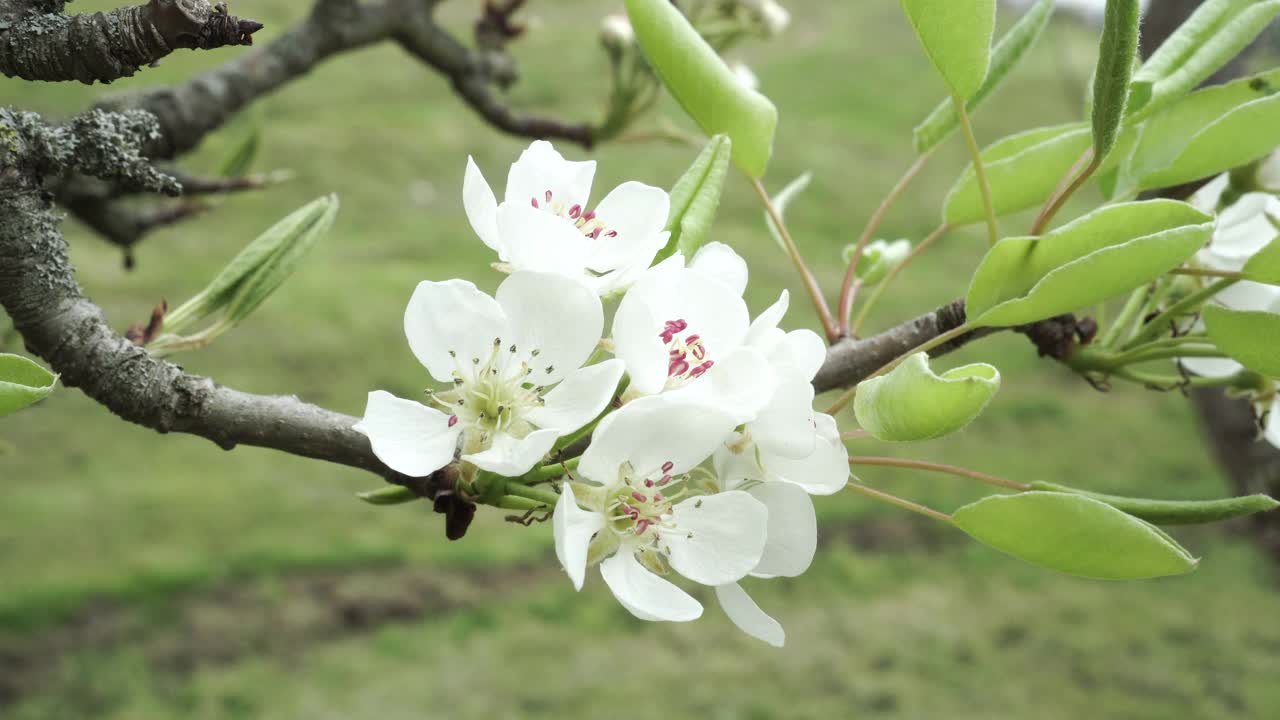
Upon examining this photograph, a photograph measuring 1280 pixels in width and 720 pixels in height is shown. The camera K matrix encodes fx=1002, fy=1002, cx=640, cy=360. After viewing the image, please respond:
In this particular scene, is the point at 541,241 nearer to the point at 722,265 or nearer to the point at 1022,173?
the point at 722,265

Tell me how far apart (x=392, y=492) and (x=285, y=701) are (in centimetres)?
158

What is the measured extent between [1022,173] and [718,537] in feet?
0.95

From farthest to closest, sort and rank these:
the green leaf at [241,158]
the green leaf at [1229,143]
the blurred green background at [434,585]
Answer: the blurred green background at [434,585] → the green leaf at [241,158] → the green leaf at [1229,143]

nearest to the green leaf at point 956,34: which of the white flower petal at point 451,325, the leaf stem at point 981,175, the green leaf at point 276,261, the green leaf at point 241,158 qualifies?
the leaf stem at point 981,175

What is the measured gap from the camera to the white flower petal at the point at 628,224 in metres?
0.43

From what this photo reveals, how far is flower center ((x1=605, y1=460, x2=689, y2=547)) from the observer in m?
0.40

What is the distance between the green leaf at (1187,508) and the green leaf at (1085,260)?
8 cm

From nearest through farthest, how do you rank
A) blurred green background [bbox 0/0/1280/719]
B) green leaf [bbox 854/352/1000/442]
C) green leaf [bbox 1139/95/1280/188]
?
green leaf [bbox 854/352/1000/442] < green leaf [bbox 1139/95/1280/188] < blurred green background [bbox 0/0/1280/719]

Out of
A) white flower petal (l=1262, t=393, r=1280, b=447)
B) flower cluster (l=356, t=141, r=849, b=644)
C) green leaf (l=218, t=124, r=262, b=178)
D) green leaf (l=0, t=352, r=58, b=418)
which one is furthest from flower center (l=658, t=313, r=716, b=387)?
green leaf (l=218, t=124, r=262, b=178)

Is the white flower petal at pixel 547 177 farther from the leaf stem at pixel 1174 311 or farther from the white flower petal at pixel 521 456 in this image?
the leaf stem at pixel 1174 311

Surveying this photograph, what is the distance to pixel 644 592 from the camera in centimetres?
40

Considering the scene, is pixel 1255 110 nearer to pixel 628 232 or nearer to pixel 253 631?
pixel 628 232

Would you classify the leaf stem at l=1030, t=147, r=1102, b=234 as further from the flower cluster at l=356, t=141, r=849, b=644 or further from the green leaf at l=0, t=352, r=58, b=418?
the green leaf at l=0, t=352, r=58, b=418

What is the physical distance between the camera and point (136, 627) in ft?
6.36
